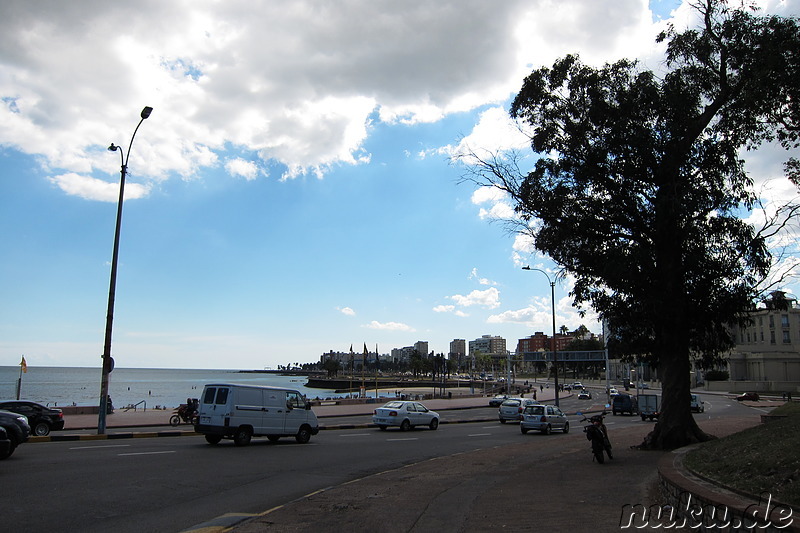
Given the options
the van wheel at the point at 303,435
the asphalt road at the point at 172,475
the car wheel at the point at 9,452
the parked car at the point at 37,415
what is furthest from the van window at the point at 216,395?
the parked car at the point at 37,415

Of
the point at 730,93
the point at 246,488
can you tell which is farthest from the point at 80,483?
the point at 730,93

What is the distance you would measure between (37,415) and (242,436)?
10.3 metres

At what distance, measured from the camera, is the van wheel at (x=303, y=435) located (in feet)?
69.8

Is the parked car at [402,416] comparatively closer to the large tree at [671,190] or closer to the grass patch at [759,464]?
the large tree at [671,190]

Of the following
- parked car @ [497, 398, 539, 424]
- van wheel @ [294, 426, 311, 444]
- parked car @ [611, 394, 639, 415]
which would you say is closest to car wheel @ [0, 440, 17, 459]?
van wheel @ [294, 426, 311, 444]

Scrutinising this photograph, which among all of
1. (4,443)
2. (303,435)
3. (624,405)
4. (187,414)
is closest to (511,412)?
(624,405)

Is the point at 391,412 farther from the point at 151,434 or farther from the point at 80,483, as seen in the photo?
the point at 80,483

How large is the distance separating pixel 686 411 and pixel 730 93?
10.5m

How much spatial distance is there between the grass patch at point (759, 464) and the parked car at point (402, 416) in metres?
19.3

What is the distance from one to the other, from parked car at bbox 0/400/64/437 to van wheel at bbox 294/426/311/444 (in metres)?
10.4

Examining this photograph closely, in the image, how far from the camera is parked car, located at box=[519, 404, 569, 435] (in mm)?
28984

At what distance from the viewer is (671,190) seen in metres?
17.7

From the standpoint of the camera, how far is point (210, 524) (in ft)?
27.6

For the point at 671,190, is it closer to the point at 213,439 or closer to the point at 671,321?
the point at 671,321
